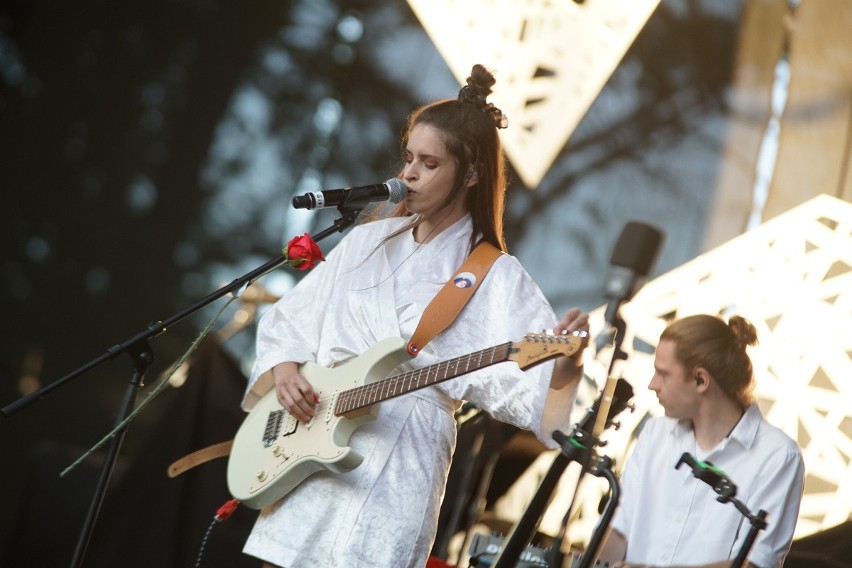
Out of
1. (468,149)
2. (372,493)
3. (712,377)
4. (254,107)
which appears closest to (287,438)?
(372,493)

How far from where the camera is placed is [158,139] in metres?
5.54

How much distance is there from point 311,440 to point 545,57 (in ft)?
9.21

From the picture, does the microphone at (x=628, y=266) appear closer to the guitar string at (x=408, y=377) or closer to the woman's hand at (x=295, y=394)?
the guitar string at (x=408, y=377)

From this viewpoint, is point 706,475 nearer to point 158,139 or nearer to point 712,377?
point 712,377

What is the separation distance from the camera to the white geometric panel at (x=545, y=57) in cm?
435

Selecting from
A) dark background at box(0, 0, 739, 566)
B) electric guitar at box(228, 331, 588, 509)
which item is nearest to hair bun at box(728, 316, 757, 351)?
electric guitar at box(228, 331, 588, 509)

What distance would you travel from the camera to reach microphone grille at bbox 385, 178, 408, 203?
2.35 m

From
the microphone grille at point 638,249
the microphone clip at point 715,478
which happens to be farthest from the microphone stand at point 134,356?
the microphone clip at point 715,478

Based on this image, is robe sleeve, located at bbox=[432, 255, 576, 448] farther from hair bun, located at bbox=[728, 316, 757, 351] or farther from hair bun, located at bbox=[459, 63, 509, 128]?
hair bun, located at bbox=[728, 316, 757, 351]

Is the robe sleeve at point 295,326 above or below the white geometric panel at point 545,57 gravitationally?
below

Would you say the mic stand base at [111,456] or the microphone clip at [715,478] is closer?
the microphone clip at [715,478]

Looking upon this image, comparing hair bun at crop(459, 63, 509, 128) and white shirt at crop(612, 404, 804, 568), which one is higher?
hair bun at crop(459, 63, 509, 128)

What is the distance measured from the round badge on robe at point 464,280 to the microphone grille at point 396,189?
0.81 ft

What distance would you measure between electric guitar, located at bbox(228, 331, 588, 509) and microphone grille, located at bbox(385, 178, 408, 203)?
377 mm
